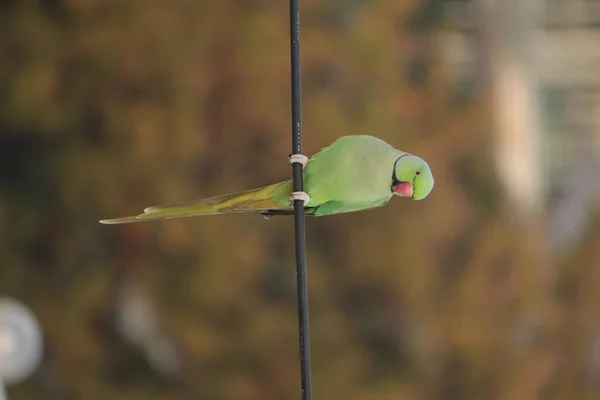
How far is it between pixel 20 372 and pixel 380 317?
685mm

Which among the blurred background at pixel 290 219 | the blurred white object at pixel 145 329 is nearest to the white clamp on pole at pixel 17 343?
the blurred background at pixel 290 219

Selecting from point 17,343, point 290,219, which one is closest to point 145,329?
point 17,343

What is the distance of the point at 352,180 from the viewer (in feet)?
1.61

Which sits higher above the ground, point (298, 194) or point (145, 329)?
point (298, 194)

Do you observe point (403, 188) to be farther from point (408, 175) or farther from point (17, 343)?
point (17, 343)

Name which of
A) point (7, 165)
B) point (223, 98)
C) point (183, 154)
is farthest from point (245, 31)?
point (7, 165)

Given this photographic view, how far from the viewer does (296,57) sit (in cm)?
44

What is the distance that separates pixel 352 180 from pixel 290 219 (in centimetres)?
56

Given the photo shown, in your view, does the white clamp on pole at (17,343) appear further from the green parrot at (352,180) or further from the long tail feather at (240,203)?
the green parrot at (352,180)

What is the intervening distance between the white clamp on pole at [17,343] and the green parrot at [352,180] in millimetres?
729

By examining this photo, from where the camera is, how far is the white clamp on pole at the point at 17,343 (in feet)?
3.21

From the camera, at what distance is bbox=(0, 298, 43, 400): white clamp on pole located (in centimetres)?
98

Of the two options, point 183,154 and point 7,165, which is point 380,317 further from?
point 7,165

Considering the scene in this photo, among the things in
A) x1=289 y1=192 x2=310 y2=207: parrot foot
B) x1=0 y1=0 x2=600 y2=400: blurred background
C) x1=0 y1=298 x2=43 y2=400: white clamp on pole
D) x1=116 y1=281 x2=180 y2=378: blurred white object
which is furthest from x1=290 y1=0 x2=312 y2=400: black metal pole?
x1=0 y1=298 x2=43 y2=400: white clamp on pole
